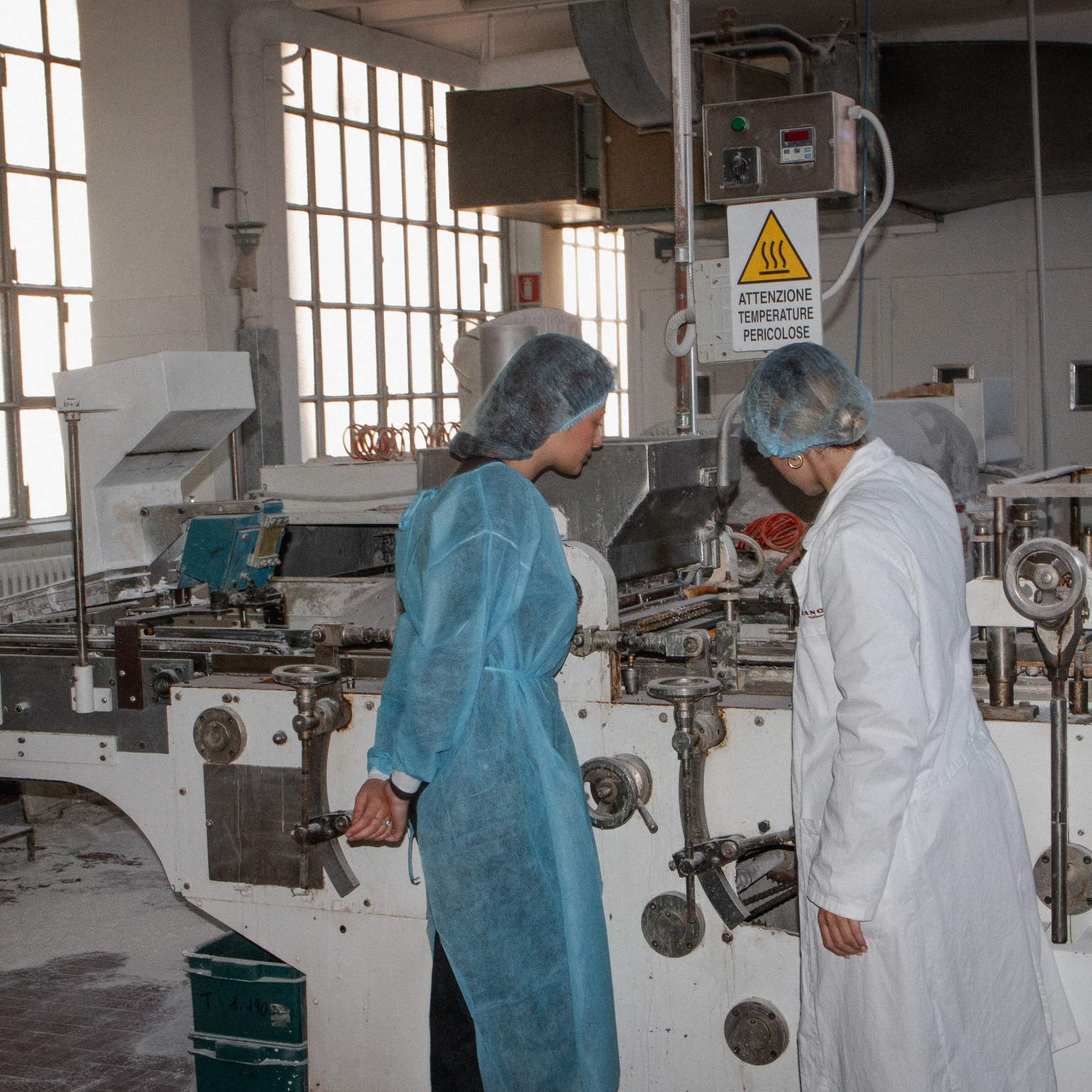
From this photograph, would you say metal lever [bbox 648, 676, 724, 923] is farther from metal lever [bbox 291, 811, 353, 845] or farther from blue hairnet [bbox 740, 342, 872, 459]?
metal lever [bbox 291, 811, 353, 845]

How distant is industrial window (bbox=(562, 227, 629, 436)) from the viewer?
751cm

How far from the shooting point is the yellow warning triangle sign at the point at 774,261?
235 centimetres

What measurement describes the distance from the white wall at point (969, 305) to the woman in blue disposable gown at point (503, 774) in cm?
363

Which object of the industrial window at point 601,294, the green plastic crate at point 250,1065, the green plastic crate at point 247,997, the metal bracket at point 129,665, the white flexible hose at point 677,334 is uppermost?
the industrial window at point 601,294

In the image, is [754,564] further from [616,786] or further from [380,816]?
[380,816]

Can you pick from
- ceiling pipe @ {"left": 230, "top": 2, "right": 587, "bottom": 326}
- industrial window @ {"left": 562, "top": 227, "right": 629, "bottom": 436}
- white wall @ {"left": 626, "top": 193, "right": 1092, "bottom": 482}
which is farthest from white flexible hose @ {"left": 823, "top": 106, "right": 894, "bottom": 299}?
industrial window @ {"left": 562, "top": 227, "right": 629, "bottom": 436}

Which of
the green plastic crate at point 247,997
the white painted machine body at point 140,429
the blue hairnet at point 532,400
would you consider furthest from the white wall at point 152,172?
the blue hairnet at point 532,400

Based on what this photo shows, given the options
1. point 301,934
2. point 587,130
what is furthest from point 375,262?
point 301,934

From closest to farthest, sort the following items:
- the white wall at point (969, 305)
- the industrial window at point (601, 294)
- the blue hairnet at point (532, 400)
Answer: the blue hairnet at point (532, 400), the white wall at point (969, 305), the industrial window at point (601, 294)

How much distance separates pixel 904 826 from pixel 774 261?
1280 mm

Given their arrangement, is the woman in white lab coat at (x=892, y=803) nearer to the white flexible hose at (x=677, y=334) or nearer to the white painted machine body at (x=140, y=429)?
the white flexible hose at (x=677, y=334)

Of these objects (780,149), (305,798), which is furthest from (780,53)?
(305,798)

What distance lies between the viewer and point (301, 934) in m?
1.99

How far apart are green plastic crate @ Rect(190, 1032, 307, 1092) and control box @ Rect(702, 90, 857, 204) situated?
5.60ft
